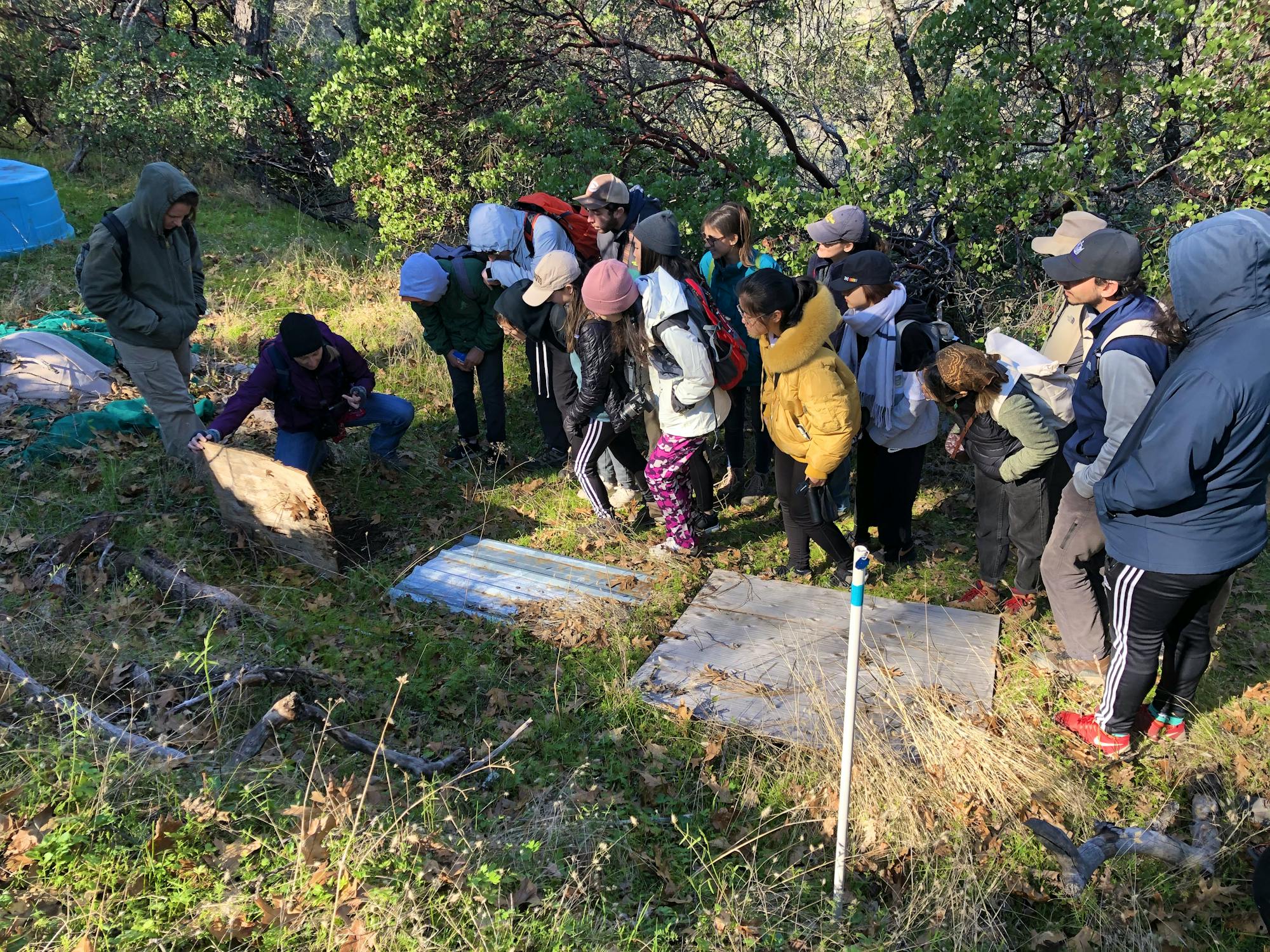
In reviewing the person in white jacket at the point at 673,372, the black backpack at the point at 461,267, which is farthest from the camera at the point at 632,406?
the black backpack at the point at 461,267

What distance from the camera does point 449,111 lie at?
8266 millimetres

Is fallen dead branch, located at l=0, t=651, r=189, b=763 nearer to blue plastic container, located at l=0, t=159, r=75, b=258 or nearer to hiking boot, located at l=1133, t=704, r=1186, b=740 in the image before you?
hiking boot, located at l=1133, t=704, r=1186, b=740

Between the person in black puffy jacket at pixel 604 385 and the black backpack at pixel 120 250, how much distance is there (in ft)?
9.59

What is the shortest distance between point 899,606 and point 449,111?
6.64 metres

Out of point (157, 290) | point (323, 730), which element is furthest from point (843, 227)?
point (157, 290)

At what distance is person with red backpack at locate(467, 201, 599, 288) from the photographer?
618 centimetres

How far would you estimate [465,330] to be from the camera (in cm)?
634

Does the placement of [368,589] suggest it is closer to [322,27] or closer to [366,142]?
[366,142]

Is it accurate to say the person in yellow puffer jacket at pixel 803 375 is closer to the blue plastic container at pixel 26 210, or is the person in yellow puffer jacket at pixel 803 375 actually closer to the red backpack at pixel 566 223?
the red backpack at pixel 566 223

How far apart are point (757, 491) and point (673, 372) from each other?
5.82 ft

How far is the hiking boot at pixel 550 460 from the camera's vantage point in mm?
6766

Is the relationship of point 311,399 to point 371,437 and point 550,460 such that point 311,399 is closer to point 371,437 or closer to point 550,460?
point 371,437

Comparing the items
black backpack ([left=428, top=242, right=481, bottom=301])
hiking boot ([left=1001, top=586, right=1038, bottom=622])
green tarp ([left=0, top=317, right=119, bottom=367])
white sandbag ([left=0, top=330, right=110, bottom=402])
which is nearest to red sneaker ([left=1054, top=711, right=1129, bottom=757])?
hiking boot ([left=1001, top=586, right=1038, bottom=622])

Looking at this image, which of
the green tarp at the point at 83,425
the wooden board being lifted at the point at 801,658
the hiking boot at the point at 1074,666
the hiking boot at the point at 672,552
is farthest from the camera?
the green tarp at the point at 83,425
